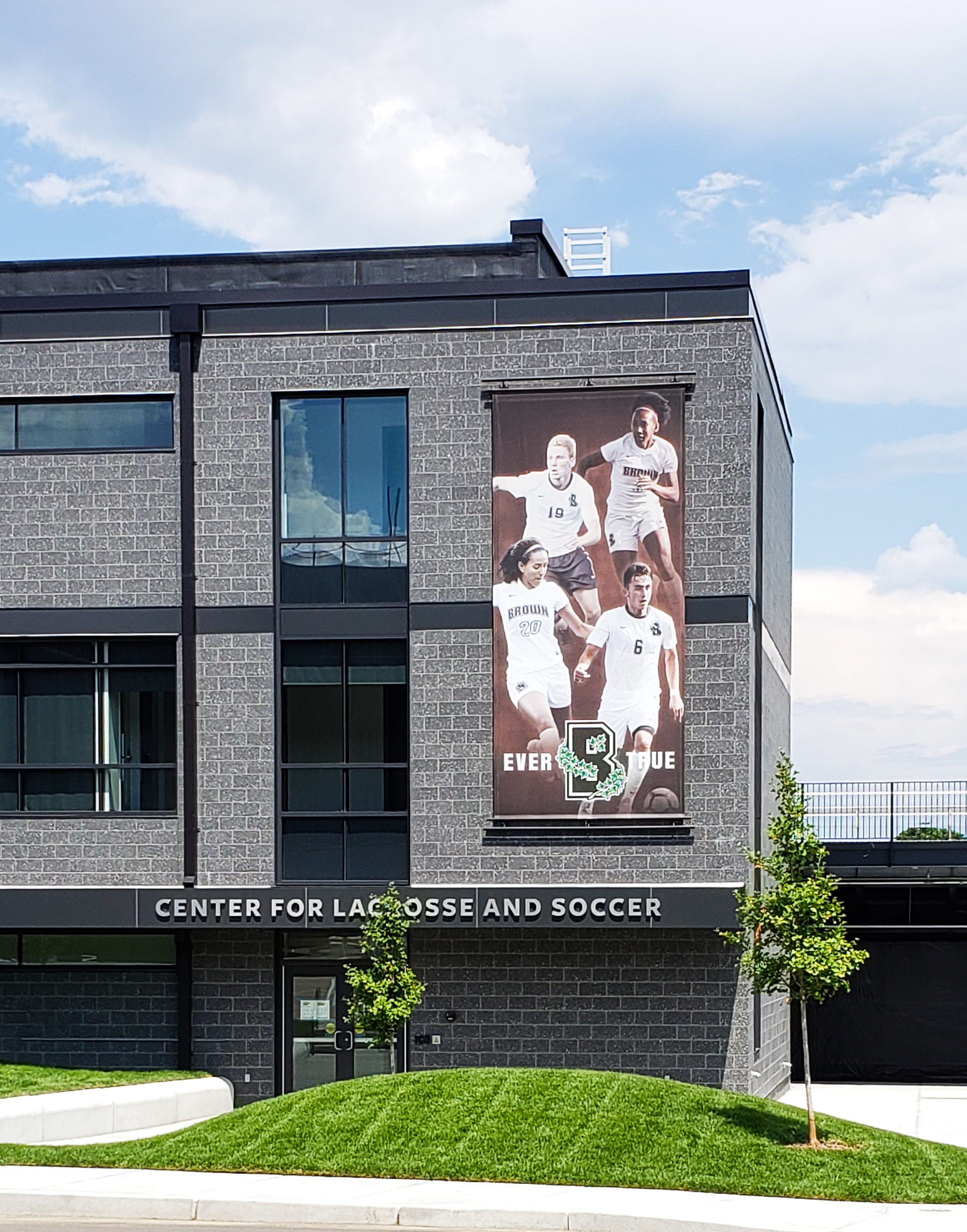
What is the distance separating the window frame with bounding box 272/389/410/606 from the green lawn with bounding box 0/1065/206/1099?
23.4ft

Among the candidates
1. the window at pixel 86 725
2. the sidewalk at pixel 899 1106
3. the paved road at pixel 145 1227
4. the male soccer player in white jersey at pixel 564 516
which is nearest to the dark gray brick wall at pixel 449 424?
the male soccer player in white jersey at pixel 564 516

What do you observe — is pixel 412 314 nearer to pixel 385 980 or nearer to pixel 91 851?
pixel 91 851

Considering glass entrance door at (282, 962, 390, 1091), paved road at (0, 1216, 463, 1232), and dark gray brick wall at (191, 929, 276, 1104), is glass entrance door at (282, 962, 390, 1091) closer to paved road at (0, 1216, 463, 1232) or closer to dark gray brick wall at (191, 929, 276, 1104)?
dark gray brick wall at (191, 929, 276, 1104)

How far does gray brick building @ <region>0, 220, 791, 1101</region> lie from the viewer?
25031 millimetres

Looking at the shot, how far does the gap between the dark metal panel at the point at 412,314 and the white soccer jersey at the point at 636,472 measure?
282 cm

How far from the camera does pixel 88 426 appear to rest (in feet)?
87.2

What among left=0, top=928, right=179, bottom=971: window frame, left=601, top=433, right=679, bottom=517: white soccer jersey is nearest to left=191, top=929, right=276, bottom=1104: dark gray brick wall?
left=0, top=928, right=179, bottom=971: window frame

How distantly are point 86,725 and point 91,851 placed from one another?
189cm

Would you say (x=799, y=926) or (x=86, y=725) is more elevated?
(x=86, y=725)

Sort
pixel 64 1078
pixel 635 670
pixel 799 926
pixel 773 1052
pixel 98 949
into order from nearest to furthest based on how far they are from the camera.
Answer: pixel 799 926, pixel 64 1078, pixel 635 670, pixel 98 949, pixel 773 1052

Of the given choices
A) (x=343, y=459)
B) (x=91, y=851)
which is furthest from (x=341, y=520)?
(x=91, y=851)

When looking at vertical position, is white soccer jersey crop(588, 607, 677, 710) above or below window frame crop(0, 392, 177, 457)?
below

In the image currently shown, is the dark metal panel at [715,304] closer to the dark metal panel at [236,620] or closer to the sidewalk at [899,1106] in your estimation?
the dark metal panel at [236,620]

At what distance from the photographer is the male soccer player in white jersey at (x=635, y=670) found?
25.0m
